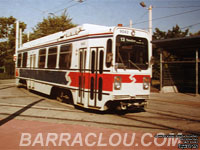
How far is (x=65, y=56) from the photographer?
33.3ft

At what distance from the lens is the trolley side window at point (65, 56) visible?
385 inches

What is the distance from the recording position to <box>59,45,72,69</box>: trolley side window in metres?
9.79

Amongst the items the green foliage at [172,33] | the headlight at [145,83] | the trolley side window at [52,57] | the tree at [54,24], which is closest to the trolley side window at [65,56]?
the trolley side window at [52,57]

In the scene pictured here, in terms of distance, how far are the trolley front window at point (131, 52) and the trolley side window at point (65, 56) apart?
274 cm

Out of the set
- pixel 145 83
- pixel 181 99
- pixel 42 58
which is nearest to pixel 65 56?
pixel 42 58

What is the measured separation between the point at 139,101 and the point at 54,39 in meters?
5.73

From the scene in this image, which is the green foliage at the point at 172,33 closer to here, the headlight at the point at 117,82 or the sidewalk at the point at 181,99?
the sidewalk at the point at 181,99

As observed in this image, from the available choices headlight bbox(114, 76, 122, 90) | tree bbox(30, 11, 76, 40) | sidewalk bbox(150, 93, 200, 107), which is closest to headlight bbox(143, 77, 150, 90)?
headlight bbox(114, 76, 122, 90)

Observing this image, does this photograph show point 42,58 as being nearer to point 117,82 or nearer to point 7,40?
point 117,82

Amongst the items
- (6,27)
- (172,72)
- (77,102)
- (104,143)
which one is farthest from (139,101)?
(6,27)

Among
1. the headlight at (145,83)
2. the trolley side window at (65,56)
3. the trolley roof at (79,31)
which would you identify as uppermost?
the trolley roof at (79,31)

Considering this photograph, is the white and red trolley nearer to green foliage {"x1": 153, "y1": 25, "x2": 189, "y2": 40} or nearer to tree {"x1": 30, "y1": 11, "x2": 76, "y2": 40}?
tree {"x1": 30, "y1": 11, "x2": 76, "y2": 40}

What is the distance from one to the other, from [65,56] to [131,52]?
11.1 ft

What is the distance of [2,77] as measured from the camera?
32.5 metres
